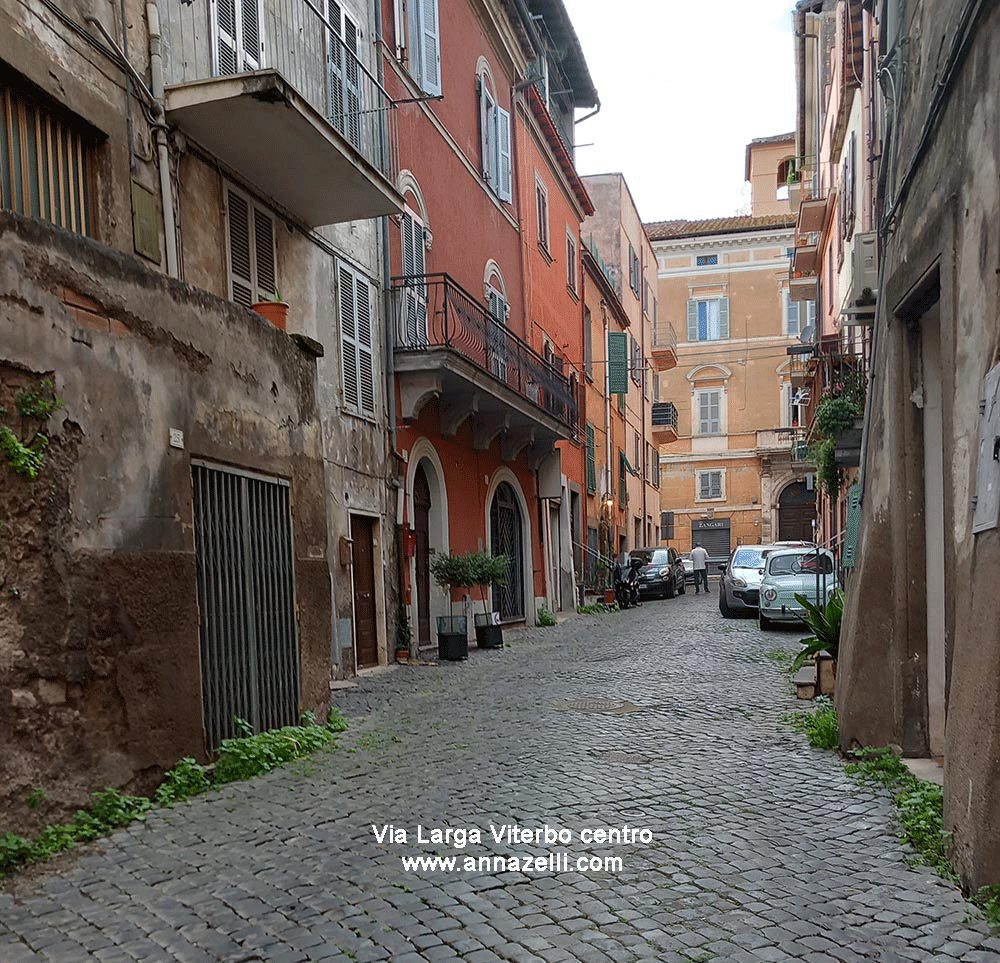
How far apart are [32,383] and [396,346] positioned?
30.2 feet

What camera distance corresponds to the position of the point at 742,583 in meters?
20.2

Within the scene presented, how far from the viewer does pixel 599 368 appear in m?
31.2

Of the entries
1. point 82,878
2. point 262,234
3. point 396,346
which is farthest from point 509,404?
point 82,878

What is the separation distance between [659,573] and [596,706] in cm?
2004

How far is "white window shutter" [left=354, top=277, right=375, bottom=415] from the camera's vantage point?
13359 mm

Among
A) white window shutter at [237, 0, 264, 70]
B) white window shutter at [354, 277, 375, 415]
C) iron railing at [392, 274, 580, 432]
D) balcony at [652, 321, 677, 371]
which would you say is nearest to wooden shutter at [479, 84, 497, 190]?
iron railing at [392, 274, 580, 432]

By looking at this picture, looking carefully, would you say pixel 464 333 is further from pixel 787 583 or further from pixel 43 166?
pixel 43 166

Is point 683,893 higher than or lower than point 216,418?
lower

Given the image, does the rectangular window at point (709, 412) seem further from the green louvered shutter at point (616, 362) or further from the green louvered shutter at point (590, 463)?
the green louvered shutter at point (590, 463)

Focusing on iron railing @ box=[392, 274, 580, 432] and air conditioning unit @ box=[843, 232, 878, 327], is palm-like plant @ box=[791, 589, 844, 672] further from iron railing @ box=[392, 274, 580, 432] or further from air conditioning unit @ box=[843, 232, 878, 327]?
iron railing @ box=[392, 274, 580, 432]

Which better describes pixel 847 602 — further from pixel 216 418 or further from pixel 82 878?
pixel 82 878

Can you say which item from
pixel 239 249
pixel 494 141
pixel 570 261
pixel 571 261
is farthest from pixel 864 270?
pixel 571 261

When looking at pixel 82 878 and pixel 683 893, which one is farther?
pixel 82 878

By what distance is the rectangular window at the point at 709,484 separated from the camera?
4856 centimetres
